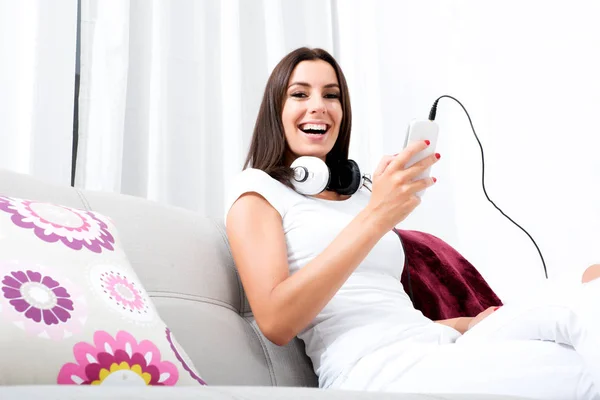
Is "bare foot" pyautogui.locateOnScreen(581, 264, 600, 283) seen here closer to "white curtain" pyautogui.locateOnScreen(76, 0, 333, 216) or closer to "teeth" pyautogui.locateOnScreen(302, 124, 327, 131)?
"teeth" pyautogui.locateOnScreen(302, 124, 327, 131)

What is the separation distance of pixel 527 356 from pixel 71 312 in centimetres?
57

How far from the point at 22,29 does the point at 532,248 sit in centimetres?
170

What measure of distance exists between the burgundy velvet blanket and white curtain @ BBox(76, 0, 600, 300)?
641mm

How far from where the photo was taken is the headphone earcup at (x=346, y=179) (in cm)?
144

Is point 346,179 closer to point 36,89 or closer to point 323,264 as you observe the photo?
point 323,264

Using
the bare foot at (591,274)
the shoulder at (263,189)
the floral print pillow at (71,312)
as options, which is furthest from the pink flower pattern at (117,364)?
the bare foot at (591,274)

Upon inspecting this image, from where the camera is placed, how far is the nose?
4.92 feet

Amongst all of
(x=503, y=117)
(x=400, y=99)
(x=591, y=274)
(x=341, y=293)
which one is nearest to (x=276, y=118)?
(x=341, y=293)

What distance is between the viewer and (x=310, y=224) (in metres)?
1.28

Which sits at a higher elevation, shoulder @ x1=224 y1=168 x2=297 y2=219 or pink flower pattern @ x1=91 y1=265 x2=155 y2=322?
shoulder @ x1=224 y1=168 x2=297 y2=219

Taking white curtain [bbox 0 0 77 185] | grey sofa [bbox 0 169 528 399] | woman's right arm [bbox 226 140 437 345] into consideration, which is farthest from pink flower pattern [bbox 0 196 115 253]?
white curtain [bbox 0 0 77 185]

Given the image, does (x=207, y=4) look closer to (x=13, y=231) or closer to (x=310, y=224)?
(x=310, y=224)

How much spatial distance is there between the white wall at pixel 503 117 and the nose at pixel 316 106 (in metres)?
1.01

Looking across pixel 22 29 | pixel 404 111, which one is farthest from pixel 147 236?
pixel 404 111
